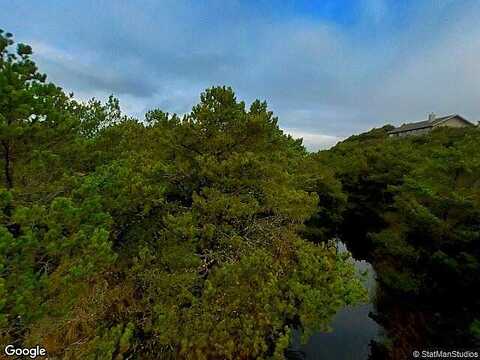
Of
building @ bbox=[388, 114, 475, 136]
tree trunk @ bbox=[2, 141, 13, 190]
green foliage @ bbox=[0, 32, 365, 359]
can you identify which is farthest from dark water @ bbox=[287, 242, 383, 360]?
building @ bbox=[388, 114, 475, 136]

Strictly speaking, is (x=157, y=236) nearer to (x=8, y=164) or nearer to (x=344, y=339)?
(x=8, y=164)

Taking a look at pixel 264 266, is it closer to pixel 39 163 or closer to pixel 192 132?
pixel 192 132

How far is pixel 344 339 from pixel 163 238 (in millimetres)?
12006

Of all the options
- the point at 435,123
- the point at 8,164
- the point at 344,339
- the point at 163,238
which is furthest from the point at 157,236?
the point at 435,123

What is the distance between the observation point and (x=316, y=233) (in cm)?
2258

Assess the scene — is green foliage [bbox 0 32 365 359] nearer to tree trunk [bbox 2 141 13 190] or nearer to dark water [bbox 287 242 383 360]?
tree trunk [bbox 2 141 13 190]

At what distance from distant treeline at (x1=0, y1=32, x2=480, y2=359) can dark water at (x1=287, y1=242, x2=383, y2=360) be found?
356cm

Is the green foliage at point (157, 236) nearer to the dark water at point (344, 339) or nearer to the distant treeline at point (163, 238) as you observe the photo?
the distant treeline at point (163, 238)

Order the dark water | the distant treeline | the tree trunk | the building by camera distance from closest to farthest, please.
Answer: the distant treeline
the tree trunk
the dark water
the building

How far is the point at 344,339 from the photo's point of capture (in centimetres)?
1599

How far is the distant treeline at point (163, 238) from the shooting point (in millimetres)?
6129

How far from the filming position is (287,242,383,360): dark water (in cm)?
1484

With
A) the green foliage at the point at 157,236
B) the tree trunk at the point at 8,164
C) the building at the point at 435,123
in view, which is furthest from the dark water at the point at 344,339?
the building at the point at 435,123

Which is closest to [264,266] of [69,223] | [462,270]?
[69,223]
